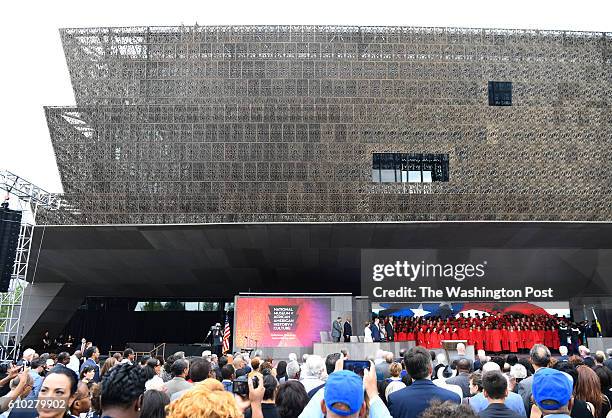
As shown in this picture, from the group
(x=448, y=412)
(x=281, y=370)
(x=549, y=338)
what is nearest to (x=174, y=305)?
(x=549, y=338)

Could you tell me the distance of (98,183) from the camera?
2769cm

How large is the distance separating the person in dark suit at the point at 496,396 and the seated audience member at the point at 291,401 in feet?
4.92

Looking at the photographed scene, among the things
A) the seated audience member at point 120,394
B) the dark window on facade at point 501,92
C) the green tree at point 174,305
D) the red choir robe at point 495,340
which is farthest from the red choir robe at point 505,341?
the seated audience member at point 120,394

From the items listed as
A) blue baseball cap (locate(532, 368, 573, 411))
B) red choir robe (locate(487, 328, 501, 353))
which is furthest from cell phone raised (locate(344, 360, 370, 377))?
red choir robe (locate(487, 328, 501, 353))

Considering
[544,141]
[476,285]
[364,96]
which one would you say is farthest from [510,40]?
[476,285]

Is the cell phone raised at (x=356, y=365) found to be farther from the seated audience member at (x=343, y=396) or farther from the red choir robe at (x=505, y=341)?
the red choir robe at (x=505, y=341)

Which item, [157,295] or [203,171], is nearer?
[203,171]

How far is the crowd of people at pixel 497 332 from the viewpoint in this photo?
2373 cm

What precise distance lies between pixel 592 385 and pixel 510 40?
2674cm

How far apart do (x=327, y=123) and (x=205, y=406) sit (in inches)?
1026

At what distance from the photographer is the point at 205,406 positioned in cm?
218

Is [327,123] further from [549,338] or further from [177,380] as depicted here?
[177,380]

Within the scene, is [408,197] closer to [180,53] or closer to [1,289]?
[180,53]

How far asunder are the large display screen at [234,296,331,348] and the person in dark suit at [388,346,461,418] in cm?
1982
